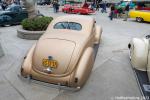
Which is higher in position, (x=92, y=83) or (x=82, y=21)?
(x=82, y=21)

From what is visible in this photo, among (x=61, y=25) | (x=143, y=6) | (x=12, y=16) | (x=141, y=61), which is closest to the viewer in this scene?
(x=141, y=61)

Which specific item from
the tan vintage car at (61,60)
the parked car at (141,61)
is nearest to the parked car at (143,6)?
the parked car at (141,61)

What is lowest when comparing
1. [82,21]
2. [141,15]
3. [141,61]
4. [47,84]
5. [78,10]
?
[47,84]

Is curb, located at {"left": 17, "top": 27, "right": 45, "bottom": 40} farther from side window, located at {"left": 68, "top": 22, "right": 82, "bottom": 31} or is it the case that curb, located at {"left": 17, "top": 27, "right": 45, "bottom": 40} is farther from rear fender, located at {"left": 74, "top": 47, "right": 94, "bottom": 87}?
rear fender, located at {"left": 74, "top": 47, "right": 94, "bottom": 87}

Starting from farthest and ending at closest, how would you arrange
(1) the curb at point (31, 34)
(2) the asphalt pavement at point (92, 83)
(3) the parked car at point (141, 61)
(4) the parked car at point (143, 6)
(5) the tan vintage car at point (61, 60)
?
(4) the parked car at point (143, 6) < (1) the curb at point (31, 34) < (3) the parked car at point (141, 61) < (5) the tan vintage car at point (61, 60) < (2) the asphalt pavement at point (92, 83)

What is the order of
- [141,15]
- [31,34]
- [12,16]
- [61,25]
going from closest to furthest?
[61,25]
[31,34]
[12,16]
[141,15]

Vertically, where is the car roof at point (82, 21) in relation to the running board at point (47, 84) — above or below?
above

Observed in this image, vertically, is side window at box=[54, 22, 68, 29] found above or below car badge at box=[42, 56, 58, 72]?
above

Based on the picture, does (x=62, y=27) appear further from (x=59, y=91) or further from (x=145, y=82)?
(x=145, y=82)

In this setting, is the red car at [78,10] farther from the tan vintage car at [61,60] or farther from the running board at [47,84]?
the running board at [47,84]

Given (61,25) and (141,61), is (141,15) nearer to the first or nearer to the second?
(141,61)

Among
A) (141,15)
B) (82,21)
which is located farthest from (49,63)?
(141,15)

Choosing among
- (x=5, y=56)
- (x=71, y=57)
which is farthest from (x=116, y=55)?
(x=5, y=56)

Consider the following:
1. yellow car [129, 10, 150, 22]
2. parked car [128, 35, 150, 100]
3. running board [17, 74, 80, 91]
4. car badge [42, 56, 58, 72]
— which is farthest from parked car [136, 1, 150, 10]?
running board [17, 74, 80, 91]
